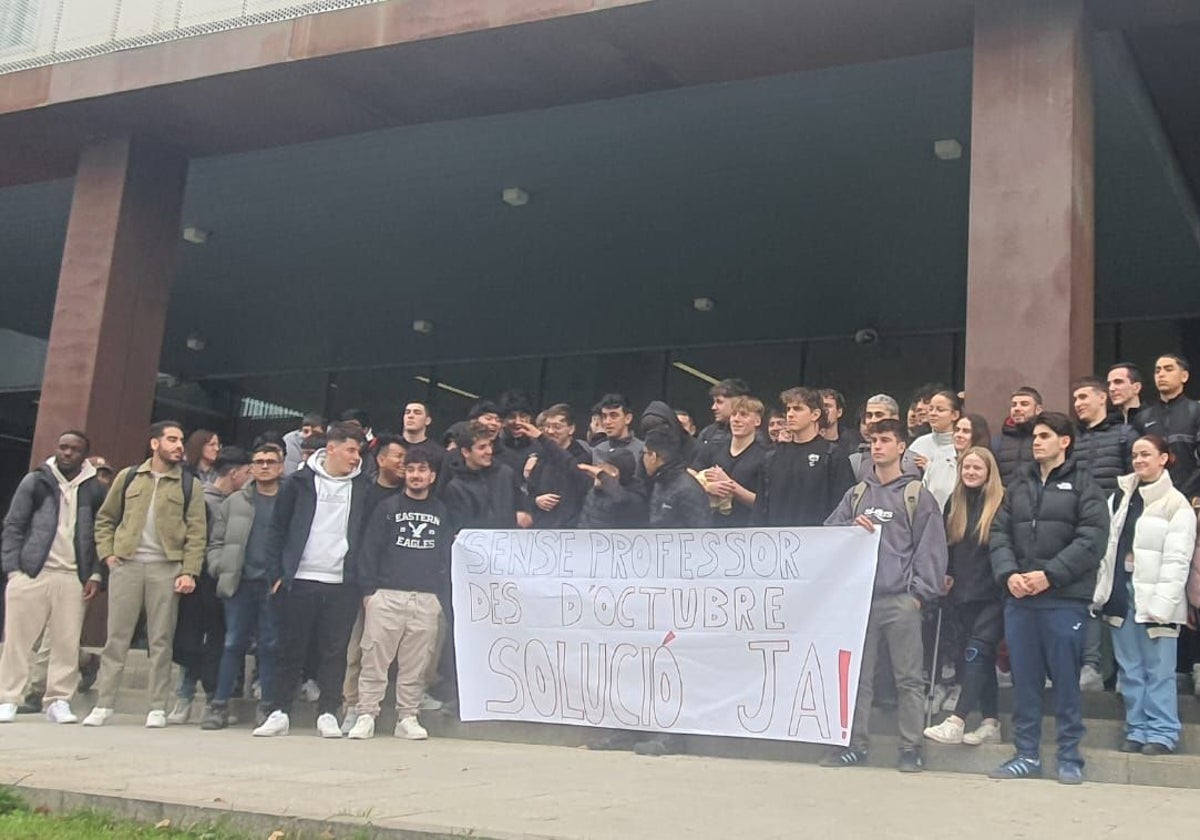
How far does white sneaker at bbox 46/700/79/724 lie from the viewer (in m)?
8.45

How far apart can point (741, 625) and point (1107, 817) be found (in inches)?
94.2

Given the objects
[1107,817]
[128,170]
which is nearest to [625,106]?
[128,170]

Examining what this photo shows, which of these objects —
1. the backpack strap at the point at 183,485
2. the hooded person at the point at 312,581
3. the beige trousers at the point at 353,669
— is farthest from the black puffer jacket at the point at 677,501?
the backpack strap at the point at 183,485

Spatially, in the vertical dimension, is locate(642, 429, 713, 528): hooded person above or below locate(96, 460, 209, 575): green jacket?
above

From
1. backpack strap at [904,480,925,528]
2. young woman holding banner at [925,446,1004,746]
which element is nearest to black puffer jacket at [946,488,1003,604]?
young woman holding banner at [925,446,1004,746]

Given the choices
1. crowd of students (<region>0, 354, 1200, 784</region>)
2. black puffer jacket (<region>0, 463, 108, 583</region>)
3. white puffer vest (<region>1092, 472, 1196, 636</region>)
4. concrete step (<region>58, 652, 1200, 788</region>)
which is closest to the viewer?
concrete step (<region>58, 652, 1200, 788</region>)

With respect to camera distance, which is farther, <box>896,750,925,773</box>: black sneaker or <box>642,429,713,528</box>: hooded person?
<box>642,429,713,528</box>: hooded person

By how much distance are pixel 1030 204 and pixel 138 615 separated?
6.60m

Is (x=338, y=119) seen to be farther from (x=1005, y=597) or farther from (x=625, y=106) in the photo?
(x=1005, y=597)

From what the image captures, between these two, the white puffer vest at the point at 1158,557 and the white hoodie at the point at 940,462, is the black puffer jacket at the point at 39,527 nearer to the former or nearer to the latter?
the white hoodie at the point at 940,462

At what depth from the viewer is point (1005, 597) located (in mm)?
6473

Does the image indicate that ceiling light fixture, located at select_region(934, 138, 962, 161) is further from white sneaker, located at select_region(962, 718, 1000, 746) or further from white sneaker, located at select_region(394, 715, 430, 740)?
white sneaker, located at select_region(394, 715, 430, 740)

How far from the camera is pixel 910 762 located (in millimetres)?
6340

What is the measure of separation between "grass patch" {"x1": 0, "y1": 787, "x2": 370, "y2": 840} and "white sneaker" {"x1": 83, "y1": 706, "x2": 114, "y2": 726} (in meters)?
3.13
